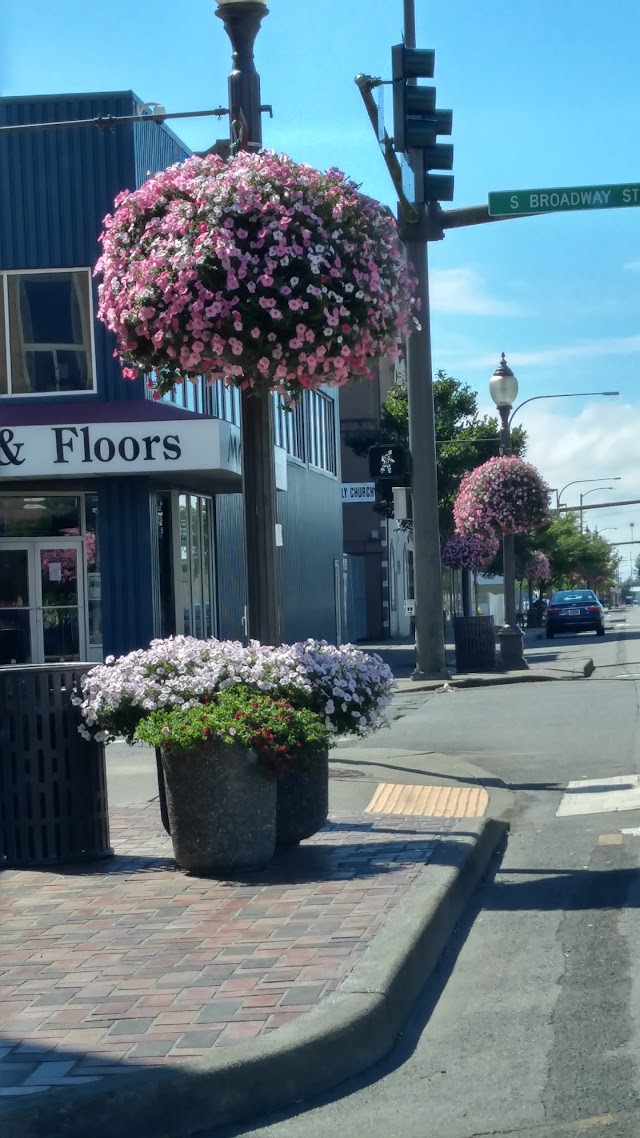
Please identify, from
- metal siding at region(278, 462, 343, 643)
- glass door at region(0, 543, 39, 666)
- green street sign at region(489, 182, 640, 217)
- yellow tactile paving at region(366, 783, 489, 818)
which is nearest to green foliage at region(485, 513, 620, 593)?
metal siding at region(278, 462, 343, 643)

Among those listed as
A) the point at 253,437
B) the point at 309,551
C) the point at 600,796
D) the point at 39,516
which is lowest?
the point at 600,796

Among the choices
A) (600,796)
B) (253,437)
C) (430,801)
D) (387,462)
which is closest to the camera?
(253,437)

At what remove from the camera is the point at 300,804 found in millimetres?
7477

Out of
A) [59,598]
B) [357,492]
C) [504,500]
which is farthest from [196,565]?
[357,492]

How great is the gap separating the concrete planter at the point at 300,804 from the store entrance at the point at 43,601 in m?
12.6

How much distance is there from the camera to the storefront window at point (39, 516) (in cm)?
1981

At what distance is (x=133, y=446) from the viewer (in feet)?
59.3

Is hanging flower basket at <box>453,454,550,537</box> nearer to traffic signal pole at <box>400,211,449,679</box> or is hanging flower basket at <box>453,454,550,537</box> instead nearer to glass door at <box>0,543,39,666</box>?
traffic signal pole at <box>400,211,449,679</box>

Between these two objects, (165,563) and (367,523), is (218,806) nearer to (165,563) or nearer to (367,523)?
(165,563)

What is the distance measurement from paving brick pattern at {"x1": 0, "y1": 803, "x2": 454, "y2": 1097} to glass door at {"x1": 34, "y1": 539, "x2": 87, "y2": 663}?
12.0 meters

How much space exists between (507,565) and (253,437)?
16447mm

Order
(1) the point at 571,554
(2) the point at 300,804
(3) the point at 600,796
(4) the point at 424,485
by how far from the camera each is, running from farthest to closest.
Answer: (1) the point at 571,554 → (4) the point at 424,485 → (3) the point at 600,796 → (2) the point at 300,804

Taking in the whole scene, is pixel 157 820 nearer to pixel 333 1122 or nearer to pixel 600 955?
pixel 600 955

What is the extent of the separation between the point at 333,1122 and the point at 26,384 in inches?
646
